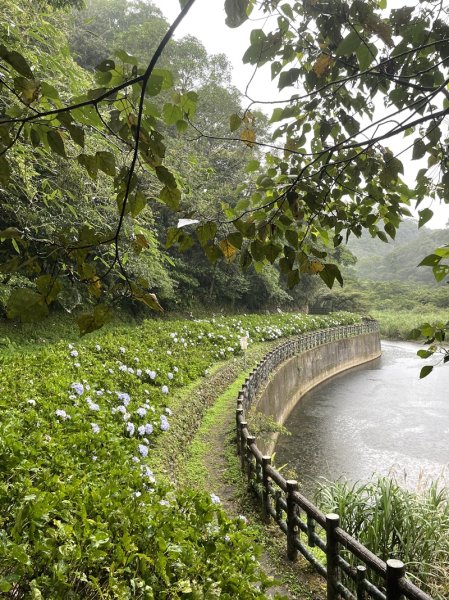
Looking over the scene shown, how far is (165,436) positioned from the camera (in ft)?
17.6

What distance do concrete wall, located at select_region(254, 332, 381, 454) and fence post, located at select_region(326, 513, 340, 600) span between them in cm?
372

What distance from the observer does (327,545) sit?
10.2 ft

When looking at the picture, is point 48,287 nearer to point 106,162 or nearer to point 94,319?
point 94,319

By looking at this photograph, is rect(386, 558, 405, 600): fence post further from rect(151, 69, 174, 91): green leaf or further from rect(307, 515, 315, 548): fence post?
Answer: rect(151, 69, 174, 91): green leaf

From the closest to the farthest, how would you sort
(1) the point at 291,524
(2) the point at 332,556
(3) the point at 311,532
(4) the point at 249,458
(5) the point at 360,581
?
(5) the point at 360,581 → (2) the point at 332,556 → (3) the point at 311,532 → (1) the point at 291,524 → (4) the point at 249,458

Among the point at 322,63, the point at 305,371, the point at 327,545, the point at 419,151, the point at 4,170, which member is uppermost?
the point at 322,63

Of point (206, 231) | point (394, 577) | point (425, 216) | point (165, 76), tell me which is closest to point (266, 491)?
point (394, 577)

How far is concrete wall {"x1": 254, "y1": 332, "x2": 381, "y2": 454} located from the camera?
30.7 feet

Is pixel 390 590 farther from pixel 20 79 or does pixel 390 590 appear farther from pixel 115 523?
pixel 20 79

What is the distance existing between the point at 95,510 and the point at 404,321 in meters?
35.6

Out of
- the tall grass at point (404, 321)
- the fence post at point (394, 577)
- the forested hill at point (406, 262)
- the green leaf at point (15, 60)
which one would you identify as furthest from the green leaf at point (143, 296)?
the forested hill at point (406, 262)

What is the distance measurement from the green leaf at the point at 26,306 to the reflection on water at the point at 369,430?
6.09 m

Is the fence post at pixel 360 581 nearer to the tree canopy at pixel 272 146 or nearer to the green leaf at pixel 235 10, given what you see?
the tree canopy at pixel 272 146

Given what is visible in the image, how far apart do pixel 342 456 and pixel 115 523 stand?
26.7 ft
